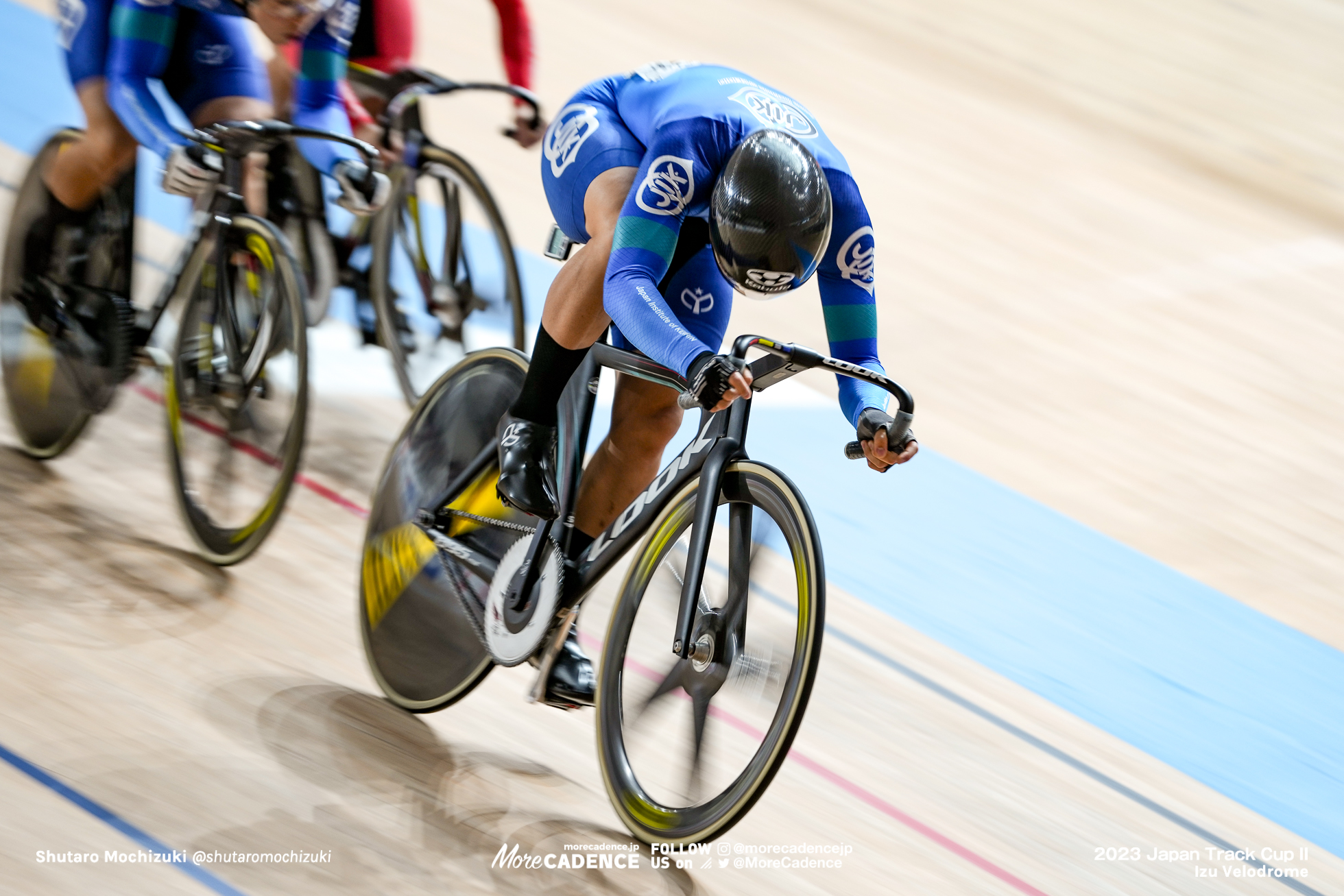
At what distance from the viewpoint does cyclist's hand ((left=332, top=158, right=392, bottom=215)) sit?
325 centimetres

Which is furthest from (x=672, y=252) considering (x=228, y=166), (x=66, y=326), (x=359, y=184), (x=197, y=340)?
(x=66, y=326)

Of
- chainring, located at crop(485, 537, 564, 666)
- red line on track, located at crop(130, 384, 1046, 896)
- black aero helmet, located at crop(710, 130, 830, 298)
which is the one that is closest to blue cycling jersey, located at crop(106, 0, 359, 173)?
red line on track, located at crop(130, 384, 1046, 896)

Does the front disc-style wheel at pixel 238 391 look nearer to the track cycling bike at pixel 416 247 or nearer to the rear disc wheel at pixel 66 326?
the rear disc wheel at pixel 66 326

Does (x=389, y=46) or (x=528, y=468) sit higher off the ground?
(x=389, y=46)

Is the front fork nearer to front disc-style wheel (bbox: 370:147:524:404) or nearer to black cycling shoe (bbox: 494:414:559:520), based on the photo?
black cycling shoe (bbox: 494:414:559:520)

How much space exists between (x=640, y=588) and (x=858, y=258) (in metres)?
0.72

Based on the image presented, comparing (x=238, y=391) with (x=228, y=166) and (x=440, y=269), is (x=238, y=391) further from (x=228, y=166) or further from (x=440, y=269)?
(x=440, y=269)

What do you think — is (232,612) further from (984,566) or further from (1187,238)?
(1187,238)

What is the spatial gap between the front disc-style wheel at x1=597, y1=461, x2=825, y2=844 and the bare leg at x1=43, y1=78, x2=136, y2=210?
180 cm

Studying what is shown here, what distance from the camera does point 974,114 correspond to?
28.6ft

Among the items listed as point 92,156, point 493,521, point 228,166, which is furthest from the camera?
point 92,156

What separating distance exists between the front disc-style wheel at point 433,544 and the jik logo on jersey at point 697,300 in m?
0.39

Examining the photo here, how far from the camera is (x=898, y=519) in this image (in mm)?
4461

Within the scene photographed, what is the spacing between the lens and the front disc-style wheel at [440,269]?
4113 millimetres
